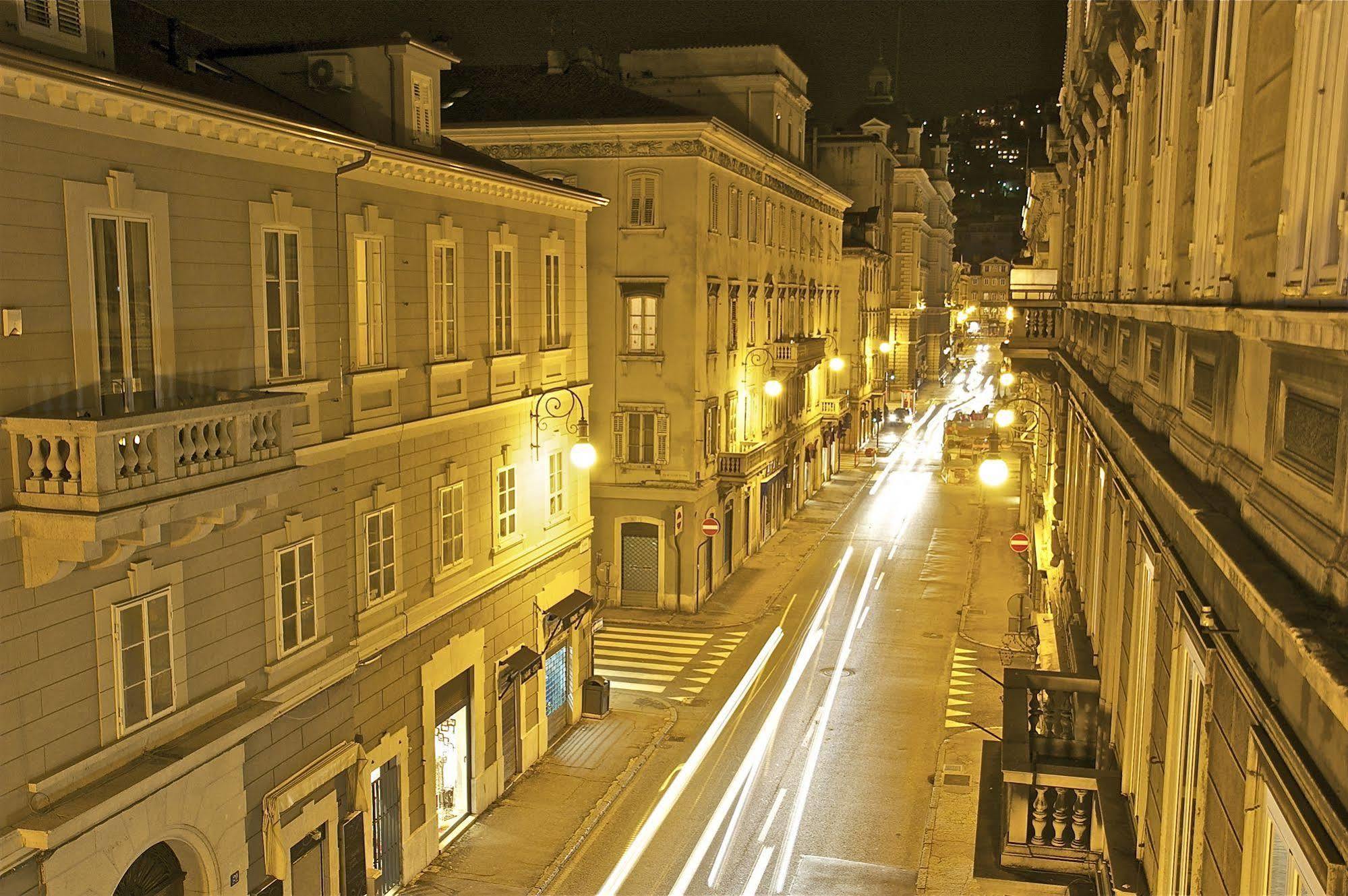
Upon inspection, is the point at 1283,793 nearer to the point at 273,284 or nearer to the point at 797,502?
the point at 273,284

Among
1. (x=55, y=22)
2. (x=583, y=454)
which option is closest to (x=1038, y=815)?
(x=55, y=22)

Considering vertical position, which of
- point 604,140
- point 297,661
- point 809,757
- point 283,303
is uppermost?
point 604,140

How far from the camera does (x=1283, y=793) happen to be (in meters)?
5.21

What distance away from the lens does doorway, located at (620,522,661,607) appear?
37625 mm

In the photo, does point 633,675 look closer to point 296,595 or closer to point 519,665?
point 519,665

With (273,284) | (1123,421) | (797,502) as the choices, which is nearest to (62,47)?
(273,284)

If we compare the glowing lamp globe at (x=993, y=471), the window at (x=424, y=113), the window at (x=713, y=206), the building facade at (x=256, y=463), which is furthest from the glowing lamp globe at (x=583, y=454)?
the window at (x=713, y=206)

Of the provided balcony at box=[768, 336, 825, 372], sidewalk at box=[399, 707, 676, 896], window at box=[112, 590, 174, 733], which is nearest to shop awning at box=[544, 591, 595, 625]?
sidewalk at box=[399, 707, 676, 896]

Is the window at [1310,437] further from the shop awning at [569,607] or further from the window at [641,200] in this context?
the window at [641,200]

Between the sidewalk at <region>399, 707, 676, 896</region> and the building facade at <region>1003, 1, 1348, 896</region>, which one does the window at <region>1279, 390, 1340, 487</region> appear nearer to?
the building facade at <region>1003, 1, 1348, 896</region>

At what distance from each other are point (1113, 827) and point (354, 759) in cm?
1179

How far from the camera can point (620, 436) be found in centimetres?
3734

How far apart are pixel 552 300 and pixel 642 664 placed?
39.3 ft

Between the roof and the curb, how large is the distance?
1929 centimetres
